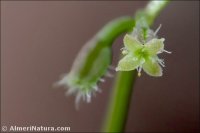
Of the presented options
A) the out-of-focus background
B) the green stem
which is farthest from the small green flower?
the out-of-focus background

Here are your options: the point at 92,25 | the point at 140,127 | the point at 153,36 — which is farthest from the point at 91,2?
the point at 153,36

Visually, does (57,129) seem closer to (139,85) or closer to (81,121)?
(81,121)

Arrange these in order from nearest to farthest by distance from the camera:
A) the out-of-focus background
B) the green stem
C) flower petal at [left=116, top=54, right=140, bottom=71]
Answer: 1. flower petal at [left=116, top=54, right=140, bottom=71]
2. the green stem
3. the out-of-focus background

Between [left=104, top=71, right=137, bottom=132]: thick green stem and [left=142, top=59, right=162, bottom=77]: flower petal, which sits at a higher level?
[left=142, top=59, right=162, bottom=77]: flower petal

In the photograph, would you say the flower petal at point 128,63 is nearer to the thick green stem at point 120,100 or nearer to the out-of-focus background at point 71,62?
the thick green stem at point 120,100

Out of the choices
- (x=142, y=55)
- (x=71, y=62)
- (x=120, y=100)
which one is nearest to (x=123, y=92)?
(x=120, y=100)

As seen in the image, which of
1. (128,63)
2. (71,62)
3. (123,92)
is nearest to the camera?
(128,63)

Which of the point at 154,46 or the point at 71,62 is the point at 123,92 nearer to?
the point at 154,46

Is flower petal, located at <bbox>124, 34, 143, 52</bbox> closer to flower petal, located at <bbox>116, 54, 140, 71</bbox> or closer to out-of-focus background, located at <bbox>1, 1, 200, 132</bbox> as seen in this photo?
flower petal, located at <bbox>116, 54, 140, 71</bbox>
